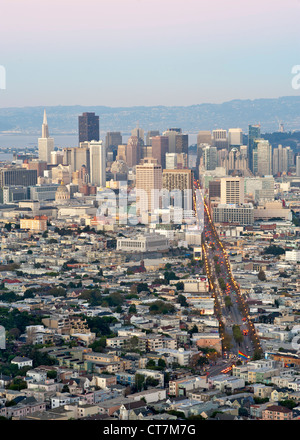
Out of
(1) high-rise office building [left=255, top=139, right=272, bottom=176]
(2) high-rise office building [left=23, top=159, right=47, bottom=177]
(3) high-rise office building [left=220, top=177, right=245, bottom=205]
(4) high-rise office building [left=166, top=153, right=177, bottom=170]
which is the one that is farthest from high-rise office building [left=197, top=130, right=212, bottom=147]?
(3) high-rise office building [left=220, top=177, right=245, bottom=205]

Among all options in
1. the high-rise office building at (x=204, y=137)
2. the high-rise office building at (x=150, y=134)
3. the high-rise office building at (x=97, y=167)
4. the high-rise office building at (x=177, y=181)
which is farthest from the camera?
the high-rise office building at (x=204, y=137)

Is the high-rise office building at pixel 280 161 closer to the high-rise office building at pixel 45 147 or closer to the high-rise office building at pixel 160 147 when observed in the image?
the high-rise office building at pixel 160 147

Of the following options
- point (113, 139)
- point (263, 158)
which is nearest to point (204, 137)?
point (113, 139)

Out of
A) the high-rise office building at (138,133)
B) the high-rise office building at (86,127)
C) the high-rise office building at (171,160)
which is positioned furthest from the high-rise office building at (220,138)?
the high-rise office building at (171,160)

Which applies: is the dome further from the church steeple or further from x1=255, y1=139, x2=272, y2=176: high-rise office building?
the church steeple

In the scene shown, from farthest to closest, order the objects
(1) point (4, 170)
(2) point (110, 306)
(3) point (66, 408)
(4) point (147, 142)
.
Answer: (4) point (147, 142), (1) point (4, 170), (2) point (110, 306), (3) point (66, 408)
